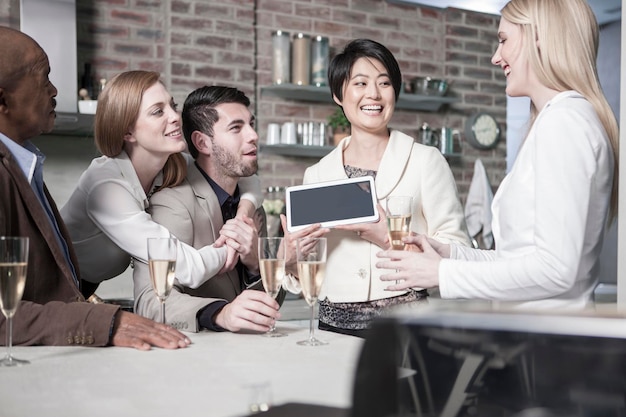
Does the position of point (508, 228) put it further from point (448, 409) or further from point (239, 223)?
point (448, 409)

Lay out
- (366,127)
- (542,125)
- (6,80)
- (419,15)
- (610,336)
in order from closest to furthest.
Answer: (610,336), (542,125), (6,80), (366,127), (419,15)

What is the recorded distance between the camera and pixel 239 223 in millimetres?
1938

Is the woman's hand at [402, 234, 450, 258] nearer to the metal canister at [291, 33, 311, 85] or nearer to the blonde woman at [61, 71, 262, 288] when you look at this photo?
the blonde woman at [61, 71, 262, 288]

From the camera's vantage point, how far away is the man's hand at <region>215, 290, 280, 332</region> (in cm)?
158

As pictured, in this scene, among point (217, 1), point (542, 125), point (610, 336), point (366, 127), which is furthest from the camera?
point (217, 1)

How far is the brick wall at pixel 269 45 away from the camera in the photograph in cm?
429

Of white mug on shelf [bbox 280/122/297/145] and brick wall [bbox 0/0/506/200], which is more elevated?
brick wall [bbox 0/0/506/200]

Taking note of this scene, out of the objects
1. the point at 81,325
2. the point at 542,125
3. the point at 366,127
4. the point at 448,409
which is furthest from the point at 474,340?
the point at 366,127

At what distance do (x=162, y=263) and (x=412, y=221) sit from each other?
99 cm

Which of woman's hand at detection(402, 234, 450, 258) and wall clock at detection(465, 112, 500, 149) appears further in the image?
wall clock at detection(465, 112, 500, 149)

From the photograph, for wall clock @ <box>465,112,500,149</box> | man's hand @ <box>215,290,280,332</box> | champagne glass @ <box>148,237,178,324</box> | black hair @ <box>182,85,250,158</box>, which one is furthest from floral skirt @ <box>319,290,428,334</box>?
wall clock @ <box>465,112,500,149</box>

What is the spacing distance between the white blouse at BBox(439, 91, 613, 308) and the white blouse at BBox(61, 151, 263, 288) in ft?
2.22

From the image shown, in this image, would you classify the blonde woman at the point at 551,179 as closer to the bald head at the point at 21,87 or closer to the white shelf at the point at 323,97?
the bald head at the point at 21,87

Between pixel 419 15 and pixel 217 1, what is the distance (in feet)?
5.53
